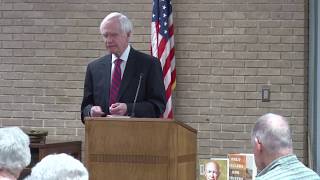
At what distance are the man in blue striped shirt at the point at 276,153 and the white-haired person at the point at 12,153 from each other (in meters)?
1.22

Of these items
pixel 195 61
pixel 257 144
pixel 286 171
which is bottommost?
pixel 286 171

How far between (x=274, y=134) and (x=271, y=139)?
31 millimetres

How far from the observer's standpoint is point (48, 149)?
6621mm

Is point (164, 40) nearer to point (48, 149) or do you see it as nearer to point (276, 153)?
point (48, 149)

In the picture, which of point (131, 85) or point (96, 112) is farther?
point (131, 85)

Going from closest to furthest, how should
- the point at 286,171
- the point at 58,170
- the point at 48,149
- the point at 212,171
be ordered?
the point at 58,170
the point at 286,171
the point at 48,149
the point at 212,171

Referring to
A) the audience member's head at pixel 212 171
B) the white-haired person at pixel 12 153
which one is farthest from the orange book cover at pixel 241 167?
the white-haired person at pixel 12 153

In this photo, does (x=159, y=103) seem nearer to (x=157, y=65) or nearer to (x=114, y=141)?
(x=157, y=65)

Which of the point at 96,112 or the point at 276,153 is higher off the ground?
the point at 96,112

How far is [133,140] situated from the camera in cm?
453

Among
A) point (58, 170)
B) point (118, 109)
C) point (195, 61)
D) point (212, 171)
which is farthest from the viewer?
point (195, 61)

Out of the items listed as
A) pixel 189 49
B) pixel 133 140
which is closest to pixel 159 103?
pixel 133 140

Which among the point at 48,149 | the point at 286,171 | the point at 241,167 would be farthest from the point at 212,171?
the point at 286,171

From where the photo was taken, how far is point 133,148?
4.54 meters
